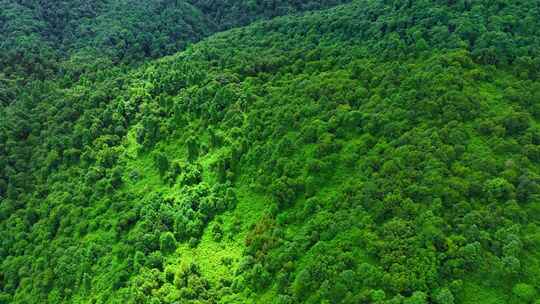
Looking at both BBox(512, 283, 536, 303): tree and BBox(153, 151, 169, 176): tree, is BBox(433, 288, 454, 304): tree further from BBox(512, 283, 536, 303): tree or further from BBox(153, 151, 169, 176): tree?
BBox(153, 151, 169, 176): tree

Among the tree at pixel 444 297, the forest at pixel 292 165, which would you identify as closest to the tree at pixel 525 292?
the forest at pixel 292 165

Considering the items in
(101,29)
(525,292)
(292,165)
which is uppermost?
(101,29)

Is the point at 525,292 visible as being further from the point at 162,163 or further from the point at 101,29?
the point at 101,29

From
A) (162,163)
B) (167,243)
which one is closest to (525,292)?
(167,243)

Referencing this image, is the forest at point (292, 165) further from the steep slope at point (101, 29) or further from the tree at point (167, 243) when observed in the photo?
the steep slope at point (101, 29)

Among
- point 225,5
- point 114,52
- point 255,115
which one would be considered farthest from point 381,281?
point 225,5

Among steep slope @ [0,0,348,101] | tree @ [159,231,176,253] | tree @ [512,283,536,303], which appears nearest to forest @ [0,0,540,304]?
tree @ [512,283,536,303]

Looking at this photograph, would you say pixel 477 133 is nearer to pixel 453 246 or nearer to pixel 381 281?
pixel 453 246

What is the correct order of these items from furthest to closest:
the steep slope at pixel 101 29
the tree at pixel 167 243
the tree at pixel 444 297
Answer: the steep slope at pixel 101 29 < the tree at pixel 167 243 < the tree at pixel 444 297
